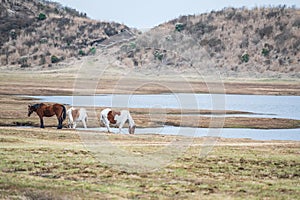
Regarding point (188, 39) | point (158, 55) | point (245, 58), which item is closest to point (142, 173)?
point (158, 55)

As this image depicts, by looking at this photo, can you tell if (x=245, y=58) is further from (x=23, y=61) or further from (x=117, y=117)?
(x=117, y=117)

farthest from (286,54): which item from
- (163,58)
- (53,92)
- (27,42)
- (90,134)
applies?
(90,134)

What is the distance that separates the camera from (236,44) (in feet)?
338

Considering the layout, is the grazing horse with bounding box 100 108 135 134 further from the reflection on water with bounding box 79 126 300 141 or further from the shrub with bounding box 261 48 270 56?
the shrub with bounding box 261 48 270 56

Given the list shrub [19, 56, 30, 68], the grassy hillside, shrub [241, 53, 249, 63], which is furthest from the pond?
shrub [19, 56, 30, 68]

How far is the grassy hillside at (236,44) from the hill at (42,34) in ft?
37.2

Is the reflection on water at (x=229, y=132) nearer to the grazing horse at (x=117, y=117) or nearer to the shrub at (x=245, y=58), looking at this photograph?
the grazing horse at (x=117, y=117)

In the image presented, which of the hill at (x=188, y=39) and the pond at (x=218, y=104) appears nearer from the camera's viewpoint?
the pond at (x=218, y=104)

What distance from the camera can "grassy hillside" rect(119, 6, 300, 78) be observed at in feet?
284

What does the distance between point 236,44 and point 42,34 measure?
31255 millimetres

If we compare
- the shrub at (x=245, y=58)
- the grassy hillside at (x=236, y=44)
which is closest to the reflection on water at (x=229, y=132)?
the grassy hillside at (x=236, y=44)

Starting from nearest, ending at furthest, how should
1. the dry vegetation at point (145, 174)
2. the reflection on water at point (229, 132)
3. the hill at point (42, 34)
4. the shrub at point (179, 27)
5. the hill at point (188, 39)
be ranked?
the dry vegetation at point (145, 174) → the reflection on water at point (229, 132) → the hill at point (188, 39) → the hill at point (42, 34) → the shrub at point (179, 27)

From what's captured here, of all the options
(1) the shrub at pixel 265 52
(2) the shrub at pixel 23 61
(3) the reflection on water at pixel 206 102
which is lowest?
(3) the reflection on water at pixel 206 102

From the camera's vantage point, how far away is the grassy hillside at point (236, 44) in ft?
284
